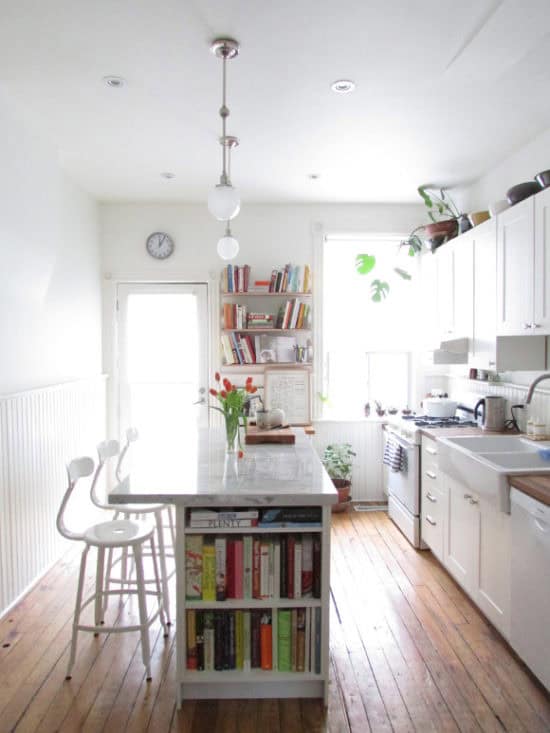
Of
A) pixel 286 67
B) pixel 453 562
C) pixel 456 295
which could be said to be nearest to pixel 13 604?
pixel 453 562

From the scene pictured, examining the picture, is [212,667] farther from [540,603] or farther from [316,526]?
[540,603]

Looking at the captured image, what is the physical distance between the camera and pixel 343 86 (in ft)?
8.87

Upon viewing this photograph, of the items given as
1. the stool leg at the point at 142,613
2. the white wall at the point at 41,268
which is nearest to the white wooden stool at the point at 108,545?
the stool leg at the point at 142,613

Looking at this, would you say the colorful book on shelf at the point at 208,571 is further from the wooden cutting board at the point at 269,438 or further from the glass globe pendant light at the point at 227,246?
the glass globe pendant light at the point at 227,246

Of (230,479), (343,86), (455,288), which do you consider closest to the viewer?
(230,479)

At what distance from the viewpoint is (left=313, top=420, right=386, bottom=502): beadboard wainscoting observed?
4.88 metres

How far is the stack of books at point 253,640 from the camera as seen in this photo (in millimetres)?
2186

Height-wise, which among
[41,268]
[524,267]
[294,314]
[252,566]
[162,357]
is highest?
[41,268]

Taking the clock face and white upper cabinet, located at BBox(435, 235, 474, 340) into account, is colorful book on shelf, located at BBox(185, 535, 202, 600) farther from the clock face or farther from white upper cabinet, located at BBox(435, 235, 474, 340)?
the clock face

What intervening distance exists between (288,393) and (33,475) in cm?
228

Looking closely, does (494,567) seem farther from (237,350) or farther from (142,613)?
(237,350)

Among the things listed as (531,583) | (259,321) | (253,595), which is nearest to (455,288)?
(259,321)

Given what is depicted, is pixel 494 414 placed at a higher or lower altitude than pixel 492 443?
higher

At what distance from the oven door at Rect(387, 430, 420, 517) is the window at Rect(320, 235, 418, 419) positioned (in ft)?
2.48
